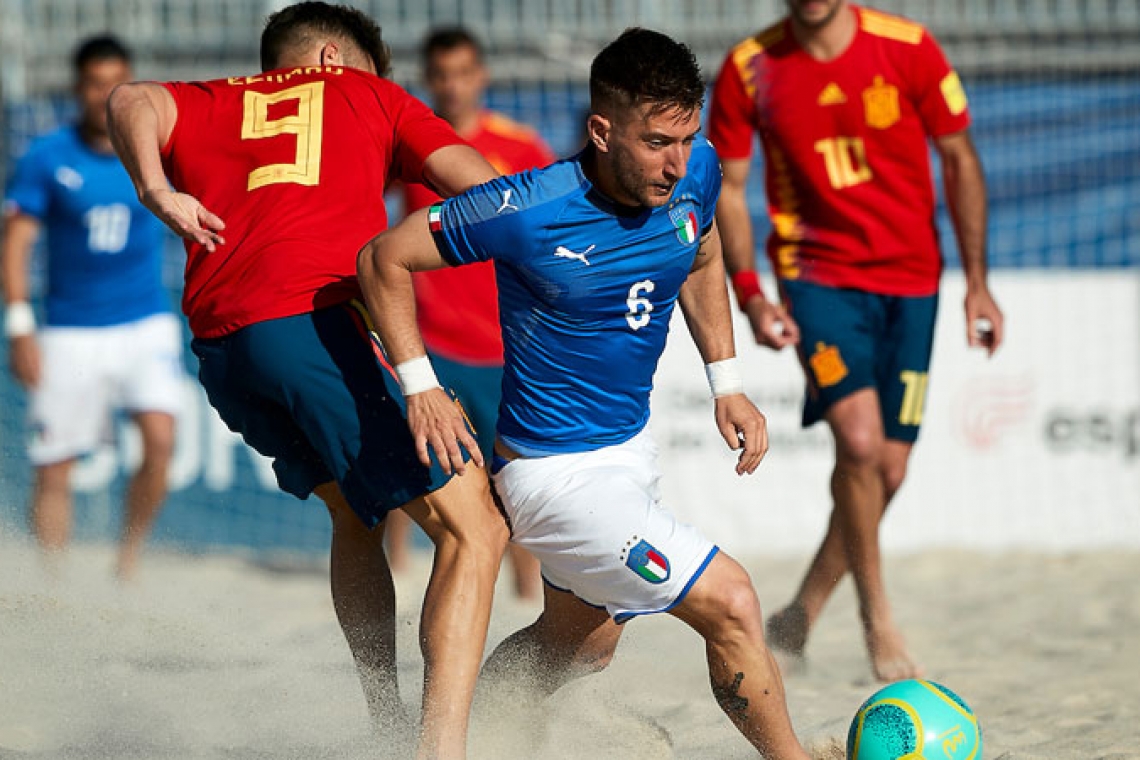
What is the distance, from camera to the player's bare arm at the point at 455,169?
12.8 feet

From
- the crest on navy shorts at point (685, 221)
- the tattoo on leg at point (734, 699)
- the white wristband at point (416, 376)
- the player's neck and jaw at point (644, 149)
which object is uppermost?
the player's neck and jaw at point (644, 149)

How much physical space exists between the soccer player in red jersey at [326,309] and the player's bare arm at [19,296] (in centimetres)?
372

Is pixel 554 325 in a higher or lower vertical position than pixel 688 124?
lower

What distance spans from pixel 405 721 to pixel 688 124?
68.4 inches

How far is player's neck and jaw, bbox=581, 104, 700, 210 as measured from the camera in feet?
11.5

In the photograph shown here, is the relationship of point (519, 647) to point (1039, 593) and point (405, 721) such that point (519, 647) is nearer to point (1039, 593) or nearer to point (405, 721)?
point (405, 721)

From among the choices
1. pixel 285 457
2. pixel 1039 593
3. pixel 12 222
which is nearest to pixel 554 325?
pixel 285 457

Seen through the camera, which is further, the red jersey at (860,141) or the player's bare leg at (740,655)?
the red jersey at (860,141)

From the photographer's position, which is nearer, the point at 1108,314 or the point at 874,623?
the point at 874,623

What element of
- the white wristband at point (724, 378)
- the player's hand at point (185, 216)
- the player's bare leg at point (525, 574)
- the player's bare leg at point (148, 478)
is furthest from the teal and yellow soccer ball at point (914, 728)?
the player's bare leg at point (148, 478)

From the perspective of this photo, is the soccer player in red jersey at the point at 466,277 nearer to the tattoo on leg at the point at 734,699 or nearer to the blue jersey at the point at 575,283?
the blue jersey at the point at 575,283

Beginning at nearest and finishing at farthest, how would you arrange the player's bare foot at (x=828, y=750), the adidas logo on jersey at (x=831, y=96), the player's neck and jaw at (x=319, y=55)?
the player's bare foot at (x=828, y=750), the player's neck and jaw at (x=319, y=55), the adidas logo on jersey at (x=831, y=96)

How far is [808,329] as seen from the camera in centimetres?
541

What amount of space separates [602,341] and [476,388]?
3.07 meters
